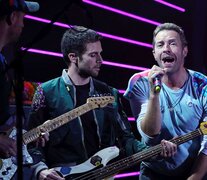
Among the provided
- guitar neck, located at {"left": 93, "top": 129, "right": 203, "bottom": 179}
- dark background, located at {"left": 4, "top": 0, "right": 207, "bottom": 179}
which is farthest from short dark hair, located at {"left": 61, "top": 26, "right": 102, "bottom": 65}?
guitar neck, located at {"left": 93, "top": 129, "right": 203, "bottom": 179}

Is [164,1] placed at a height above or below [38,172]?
above

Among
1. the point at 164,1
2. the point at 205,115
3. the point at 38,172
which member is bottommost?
the point at 38,172

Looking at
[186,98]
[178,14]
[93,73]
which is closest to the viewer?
[186,98]

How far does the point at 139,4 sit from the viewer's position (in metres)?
4.84

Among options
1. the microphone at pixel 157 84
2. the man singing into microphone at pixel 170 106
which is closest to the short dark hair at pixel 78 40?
the man singing into microphone at pixel 170 106

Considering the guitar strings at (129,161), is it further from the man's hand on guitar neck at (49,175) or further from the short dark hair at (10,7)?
the short dark hair at (10,7)

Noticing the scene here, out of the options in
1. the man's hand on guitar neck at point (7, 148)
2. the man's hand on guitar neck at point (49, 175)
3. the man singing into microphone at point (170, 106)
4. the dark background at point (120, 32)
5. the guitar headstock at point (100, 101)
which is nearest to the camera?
the man's hand on guitar neck at point (7, 148)

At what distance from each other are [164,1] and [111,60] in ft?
4.36

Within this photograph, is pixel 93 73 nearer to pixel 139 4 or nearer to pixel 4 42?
pixel 4 42

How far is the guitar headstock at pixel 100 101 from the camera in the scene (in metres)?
2.96

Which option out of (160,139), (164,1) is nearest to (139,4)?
(164,1)

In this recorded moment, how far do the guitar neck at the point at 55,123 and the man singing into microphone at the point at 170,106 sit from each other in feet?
1.25

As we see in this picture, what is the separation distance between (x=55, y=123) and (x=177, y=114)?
91 cm

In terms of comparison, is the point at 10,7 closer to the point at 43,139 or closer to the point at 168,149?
the point at 43,139
